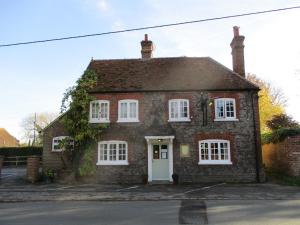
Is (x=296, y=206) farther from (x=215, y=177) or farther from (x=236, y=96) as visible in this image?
(x=236, y=96)

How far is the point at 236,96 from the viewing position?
21328 mm

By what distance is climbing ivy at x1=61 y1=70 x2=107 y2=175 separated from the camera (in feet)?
69.1

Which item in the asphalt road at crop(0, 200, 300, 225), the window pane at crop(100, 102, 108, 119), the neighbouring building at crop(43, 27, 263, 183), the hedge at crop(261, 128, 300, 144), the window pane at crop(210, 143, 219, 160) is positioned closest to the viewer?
the asphalt road at crop(0, 200, 300, 225)

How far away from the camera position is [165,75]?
23062 millimetres

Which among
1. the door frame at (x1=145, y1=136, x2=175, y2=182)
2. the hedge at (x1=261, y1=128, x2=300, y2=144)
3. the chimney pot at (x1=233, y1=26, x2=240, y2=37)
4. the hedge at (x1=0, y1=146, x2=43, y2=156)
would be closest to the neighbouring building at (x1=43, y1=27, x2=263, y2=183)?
the door frame at (x1=145, y1=136, x2=175, y2=182)

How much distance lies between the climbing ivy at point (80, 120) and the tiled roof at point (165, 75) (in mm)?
1102

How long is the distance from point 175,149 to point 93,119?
584 centimetres

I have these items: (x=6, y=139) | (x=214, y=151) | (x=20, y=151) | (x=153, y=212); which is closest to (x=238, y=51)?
(x=214, y=151)

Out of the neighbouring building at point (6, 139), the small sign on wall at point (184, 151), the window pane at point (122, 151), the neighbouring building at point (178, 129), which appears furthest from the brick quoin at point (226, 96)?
the neighbouring building at point (6, 139)

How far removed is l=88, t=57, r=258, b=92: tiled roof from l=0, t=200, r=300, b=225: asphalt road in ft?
33.2

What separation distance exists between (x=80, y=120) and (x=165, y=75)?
6710 mm

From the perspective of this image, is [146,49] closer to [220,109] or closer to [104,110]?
[104,110]

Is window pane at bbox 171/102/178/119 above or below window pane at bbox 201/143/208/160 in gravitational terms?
above

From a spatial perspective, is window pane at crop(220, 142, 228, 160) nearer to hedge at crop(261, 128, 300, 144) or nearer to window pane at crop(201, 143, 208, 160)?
window pane at crop(201, 143, 208, 160)
